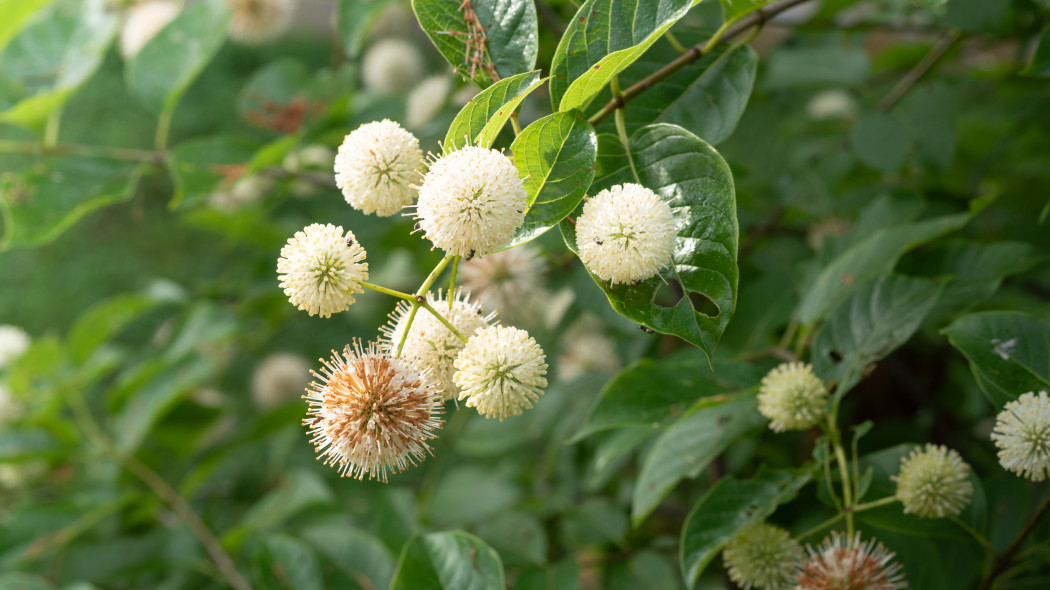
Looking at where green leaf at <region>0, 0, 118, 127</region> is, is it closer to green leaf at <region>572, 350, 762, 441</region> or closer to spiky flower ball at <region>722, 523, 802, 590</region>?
green leaf at <region>572, 350, 762, 441</region>

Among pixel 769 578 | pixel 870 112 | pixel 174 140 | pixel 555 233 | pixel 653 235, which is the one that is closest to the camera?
pixel 653 235

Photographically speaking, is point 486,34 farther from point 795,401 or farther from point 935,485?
point 935,485

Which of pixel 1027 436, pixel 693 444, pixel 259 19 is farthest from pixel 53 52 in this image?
pixel 1027 436

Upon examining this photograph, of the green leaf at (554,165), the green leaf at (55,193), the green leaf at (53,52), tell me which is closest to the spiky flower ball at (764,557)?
the green leaf at (554,165)

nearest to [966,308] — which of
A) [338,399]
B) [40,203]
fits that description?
[338,399]

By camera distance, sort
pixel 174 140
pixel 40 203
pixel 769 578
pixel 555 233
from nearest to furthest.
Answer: pixel 769 578, pixel 555 233, pixel 40 203, pixel 174 140

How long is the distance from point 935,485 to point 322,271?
1.64 feet

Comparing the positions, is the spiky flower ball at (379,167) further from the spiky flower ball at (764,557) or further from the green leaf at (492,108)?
the spiky flower ball at (764,557)

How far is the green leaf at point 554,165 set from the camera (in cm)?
49

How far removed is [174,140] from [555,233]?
1.95 metres

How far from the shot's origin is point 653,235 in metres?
0.47

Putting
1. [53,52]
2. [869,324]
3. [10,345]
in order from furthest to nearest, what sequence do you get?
[10,345], [53,52], [869,324]

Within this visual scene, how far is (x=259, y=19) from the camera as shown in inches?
58.7

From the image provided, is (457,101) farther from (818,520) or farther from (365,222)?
(818,520)
